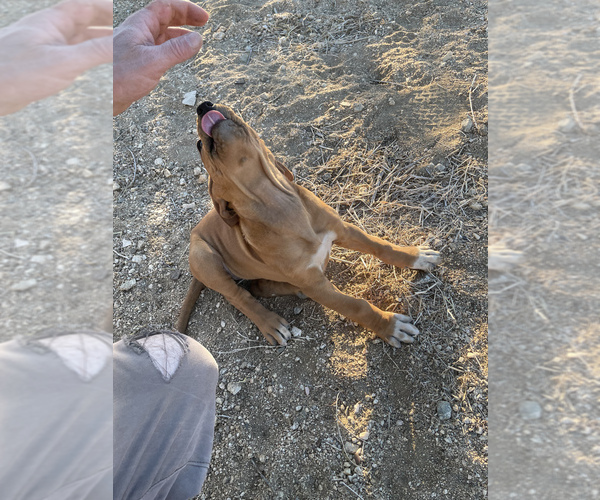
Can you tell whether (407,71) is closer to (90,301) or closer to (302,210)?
(302,210)

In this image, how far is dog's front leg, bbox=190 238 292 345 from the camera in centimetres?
350

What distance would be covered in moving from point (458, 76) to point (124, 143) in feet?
10.9

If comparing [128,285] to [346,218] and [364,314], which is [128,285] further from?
[364,314]

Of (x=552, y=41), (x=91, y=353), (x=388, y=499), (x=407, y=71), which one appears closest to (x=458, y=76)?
(x=407, y=71)

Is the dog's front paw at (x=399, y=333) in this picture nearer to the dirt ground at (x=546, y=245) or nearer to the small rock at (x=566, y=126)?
the dirt ground at (x=546, y=245)

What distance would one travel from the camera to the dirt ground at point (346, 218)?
9.40 ft

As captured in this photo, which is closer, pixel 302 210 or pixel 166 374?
pixel 166 374

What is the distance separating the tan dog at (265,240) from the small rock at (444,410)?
460 mm

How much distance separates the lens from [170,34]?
8.61 ft

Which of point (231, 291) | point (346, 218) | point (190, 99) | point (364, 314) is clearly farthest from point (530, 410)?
point (190, 99)

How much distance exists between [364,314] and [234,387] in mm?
1075

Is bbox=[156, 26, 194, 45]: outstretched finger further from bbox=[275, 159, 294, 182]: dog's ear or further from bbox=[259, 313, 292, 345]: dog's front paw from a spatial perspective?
bbox=[259, 313, 292, 345]: dog's front paw

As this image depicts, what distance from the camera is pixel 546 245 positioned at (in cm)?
80

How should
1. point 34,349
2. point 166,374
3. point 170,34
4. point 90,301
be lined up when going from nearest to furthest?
point 90,301
point 34,349
point 166,374
point 170,34
